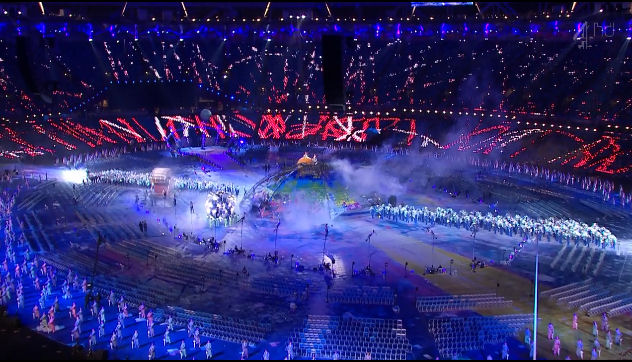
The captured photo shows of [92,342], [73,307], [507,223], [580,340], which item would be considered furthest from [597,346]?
[73,307]

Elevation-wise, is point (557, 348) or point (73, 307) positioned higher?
point (73, 307)

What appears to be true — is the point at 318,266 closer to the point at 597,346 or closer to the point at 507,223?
the point at 507,223

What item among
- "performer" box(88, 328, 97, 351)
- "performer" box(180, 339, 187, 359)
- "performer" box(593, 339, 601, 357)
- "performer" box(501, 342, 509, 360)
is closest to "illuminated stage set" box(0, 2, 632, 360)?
"performer" box(501, 342, 509, 360)

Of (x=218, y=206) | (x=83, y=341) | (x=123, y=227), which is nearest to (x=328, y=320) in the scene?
(x=83, y=341)

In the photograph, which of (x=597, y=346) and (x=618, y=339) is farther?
(x=618, y=339)

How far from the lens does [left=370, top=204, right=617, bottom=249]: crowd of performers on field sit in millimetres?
A: 38469

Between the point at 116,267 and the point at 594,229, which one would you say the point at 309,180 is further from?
the point at 594,229

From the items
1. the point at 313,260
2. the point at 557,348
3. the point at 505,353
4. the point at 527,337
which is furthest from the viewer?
the point at 313,260

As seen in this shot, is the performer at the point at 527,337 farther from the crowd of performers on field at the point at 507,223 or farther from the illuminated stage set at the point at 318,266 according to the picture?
the crowd of performers on field at the point at 507,223

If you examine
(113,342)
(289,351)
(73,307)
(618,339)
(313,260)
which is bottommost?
(313,260)

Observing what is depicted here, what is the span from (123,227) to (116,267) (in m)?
7.89

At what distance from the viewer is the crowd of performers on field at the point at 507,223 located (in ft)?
126

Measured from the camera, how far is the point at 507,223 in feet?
133

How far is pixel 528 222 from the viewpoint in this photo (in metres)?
40.3
